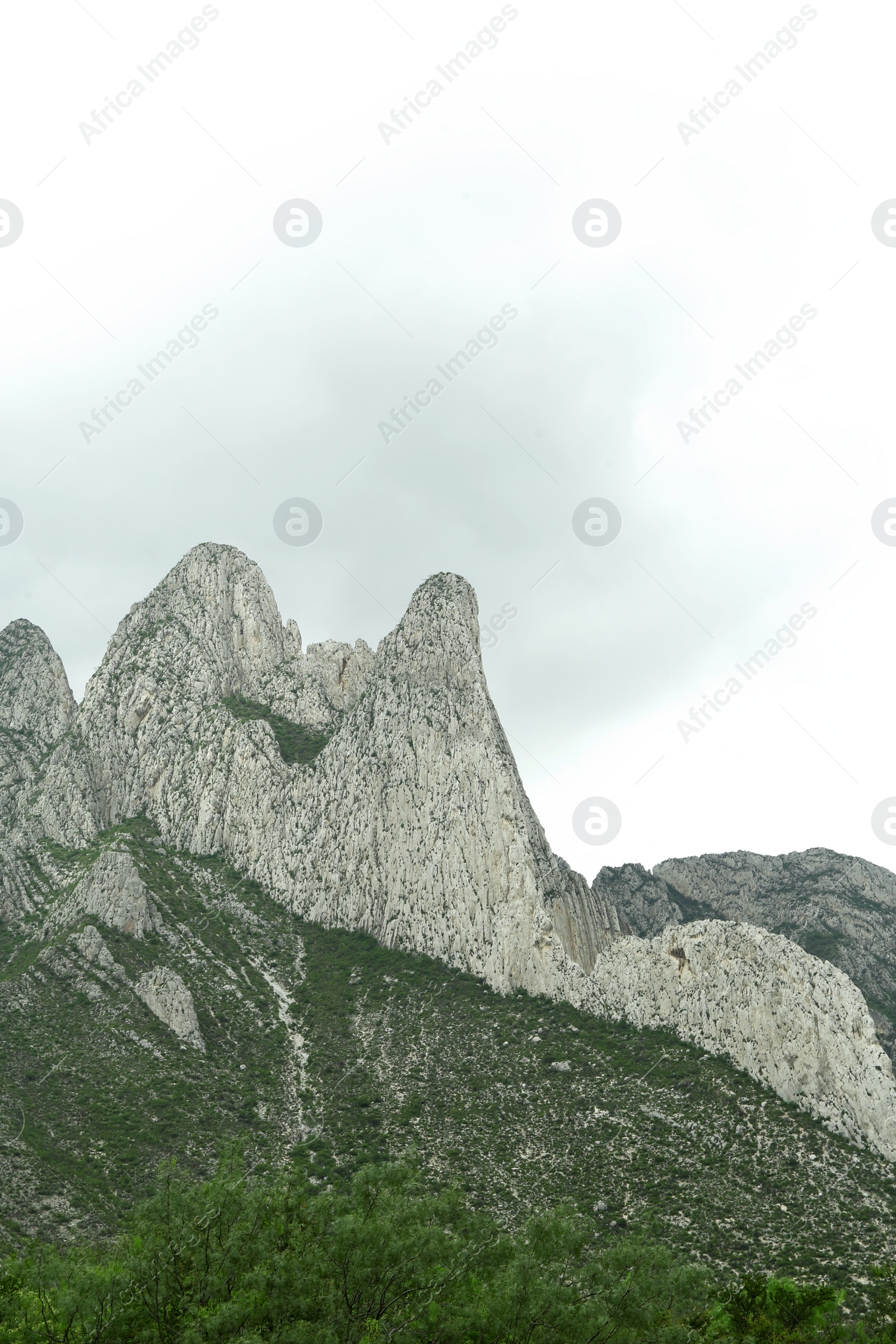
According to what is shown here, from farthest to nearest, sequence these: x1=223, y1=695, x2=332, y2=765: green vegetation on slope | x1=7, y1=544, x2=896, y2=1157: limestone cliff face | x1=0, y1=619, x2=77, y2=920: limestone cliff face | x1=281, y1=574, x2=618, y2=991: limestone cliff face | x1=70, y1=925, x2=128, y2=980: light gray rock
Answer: x1=223, y1=695, x2=332, y2=765: green vegetation on slope, x1=0, y1=619, x2=77, y2=920: limestone cliff face, x1=281, y1=574, x2=618, y2=991: limestone cliff face, x1=70, y1=925, x2=128, y2=980: light gray rock, x1=7, y1=544, x2=896, y2=1157: limestone cliff face

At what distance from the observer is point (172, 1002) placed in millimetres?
84688

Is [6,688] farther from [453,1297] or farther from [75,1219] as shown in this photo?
[453,1297]

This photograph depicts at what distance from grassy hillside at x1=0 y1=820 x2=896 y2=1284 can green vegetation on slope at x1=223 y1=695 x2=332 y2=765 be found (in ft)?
109

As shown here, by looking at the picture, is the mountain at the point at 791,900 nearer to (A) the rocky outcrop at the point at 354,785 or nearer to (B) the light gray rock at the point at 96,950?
(A) the rocky outcrop at the point at 354,785

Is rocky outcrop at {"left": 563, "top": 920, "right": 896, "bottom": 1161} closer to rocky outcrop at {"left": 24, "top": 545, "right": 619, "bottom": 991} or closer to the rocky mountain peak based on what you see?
rocky outcrop at {"left": 24, "top": 545, "right": 619, "bottom": 991}

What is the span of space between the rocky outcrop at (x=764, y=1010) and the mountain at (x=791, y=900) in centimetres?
4680

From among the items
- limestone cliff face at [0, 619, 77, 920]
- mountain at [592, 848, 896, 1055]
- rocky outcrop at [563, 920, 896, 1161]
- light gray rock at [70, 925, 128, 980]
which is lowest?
light gray rock at [70, 925, 128, 980]

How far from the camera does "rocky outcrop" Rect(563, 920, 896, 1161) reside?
73.0 meters

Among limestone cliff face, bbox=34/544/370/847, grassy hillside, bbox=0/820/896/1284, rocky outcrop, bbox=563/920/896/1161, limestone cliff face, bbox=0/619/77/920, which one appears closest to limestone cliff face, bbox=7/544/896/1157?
rocky outcrop, bbox=563/920/896/1161

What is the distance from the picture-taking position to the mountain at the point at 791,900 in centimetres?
13762

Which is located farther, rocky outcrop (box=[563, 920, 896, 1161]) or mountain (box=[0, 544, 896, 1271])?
rocky outcrop (box=[563, 920, 896, 1161])

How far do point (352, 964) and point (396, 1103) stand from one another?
27.0 meters

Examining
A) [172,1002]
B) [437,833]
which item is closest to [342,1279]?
[172,1002]

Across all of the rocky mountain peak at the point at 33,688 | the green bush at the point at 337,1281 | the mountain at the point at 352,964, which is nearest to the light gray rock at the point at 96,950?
the mountain at the point at 352,964
